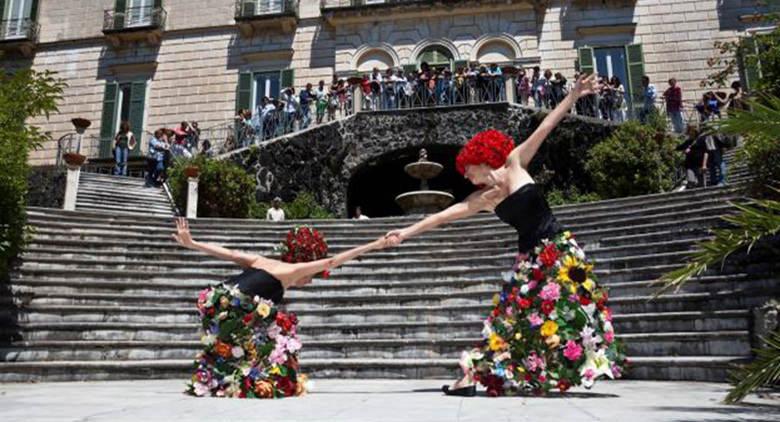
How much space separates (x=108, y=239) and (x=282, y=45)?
1403 cm

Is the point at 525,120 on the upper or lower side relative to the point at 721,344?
upper

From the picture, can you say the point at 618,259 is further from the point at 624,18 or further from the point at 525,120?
the point at 624,18

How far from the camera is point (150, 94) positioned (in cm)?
2503

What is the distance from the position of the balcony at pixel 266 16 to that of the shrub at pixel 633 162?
12346 mm

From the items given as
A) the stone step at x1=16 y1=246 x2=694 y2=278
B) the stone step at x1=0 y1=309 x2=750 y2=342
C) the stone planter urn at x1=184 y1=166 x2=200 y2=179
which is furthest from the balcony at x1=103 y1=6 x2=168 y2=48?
the stone step at x1=0 y1=309 x2=750 y2=342

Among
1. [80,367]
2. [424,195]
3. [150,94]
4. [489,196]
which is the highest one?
[150,94]

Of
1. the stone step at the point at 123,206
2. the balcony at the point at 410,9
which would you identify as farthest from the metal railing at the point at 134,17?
the stone step at the point at 123,206

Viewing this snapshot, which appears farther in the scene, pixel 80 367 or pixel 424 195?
pixel 424 195

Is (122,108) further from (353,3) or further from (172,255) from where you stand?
(172,255)

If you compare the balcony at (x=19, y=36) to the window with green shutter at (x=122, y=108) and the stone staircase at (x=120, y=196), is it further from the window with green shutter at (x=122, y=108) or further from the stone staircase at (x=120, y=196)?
the stone staircase at (x=120, y=196)

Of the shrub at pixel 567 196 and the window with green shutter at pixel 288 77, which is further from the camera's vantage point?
the window with green shutter at pixel 288 77

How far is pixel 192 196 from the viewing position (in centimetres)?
1661

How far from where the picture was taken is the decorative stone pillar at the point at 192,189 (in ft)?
54.2

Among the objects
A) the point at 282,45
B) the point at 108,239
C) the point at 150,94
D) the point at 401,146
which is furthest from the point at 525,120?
the point at 150,94
